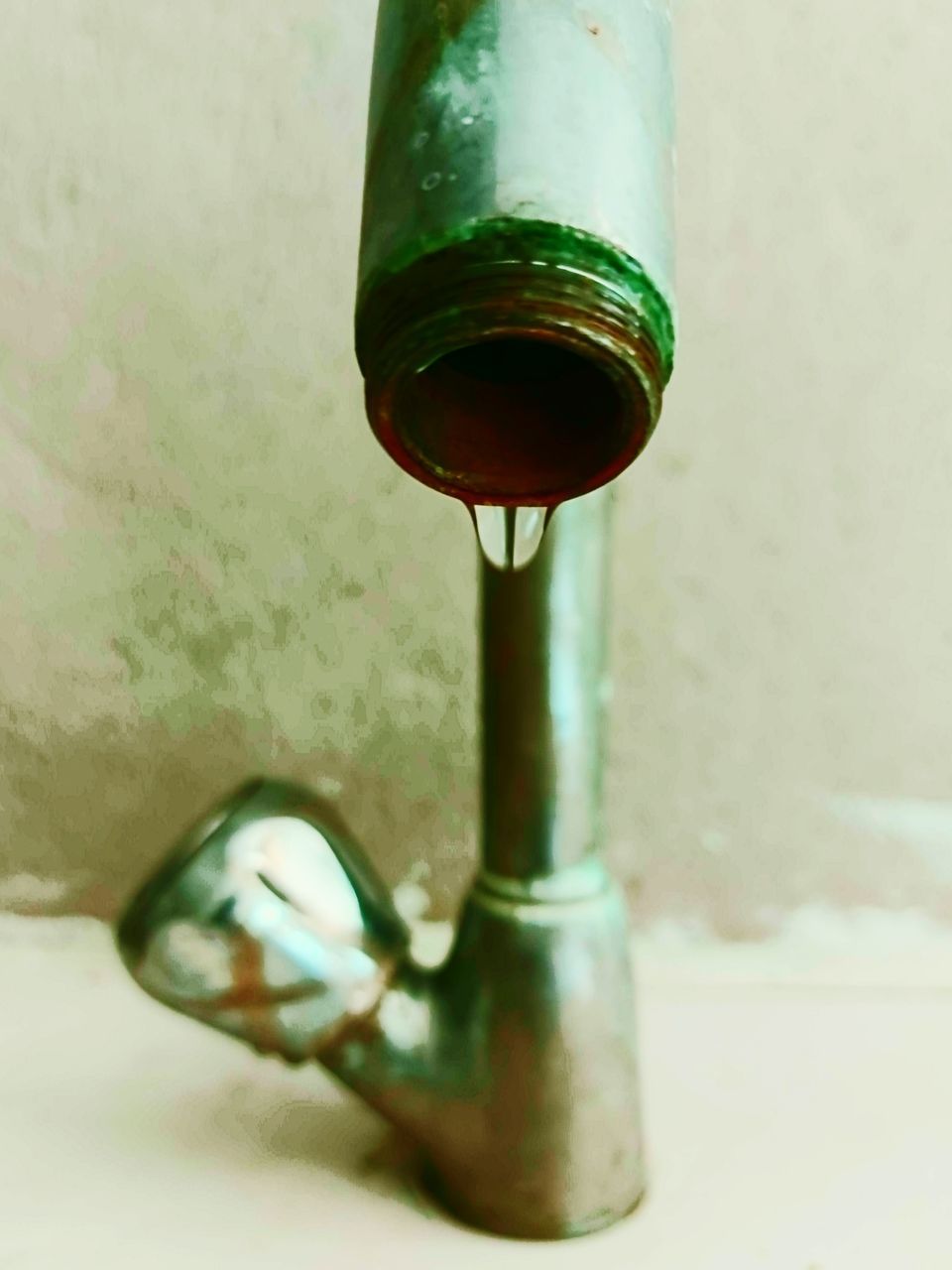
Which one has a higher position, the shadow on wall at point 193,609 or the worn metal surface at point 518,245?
the worn metal surface at point 518,245

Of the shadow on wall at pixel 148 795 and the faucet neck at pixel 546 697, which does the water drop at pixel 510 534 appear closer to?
the faucet neck at pixel 546 697

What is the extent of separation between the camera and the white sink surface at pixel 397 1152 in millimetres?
397

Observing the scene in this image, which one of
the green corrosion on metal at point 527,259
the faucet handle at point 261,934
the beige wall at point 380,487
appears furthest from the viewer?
the beige wall at point 380,487

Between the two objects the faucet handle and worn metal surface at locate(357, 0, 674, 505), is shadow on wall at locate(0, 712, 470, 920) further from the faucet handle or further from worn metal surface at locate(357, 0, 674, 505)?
worn metal surface at locate(357, 0, 674, 505)

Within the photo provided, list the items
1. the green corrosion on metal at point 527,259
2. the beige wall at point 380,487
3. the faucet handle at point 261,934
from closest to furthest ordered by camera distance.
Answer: the green corrosion on metal at point 527,259 → the faucet handle at point 261,934 → the beige wall at point 380,487

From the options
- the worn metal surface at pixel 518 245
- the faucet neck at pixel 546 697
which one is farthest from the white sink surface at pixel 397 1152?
the worn metal surface at pixel 518 245

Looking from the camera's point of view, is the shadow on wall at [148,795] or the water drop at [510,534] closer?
the water drop at [510,534]

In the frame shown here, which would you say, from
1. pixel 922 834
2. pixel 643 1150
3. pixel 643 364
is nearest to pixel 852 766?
pixel 922 834

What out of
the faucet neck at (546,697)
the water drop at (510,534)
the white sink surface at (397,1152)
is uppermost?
the water drop at (510,534)

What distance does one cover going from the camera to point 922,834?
0.54 m

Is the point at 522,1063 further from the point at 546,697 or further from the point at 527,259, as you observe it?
the point at 527,259

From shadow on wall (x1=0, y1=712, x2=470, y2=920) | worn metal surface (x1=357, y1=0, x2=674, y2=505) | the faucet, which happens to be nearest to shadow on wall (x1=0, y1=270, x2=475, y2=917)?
shadow on wall (x1=0, y1=712, x2=470, y2=920)

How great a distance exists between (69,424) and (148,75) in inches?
5.9

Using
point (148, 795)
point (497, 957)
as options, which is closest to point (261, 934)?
point (497, 957)
